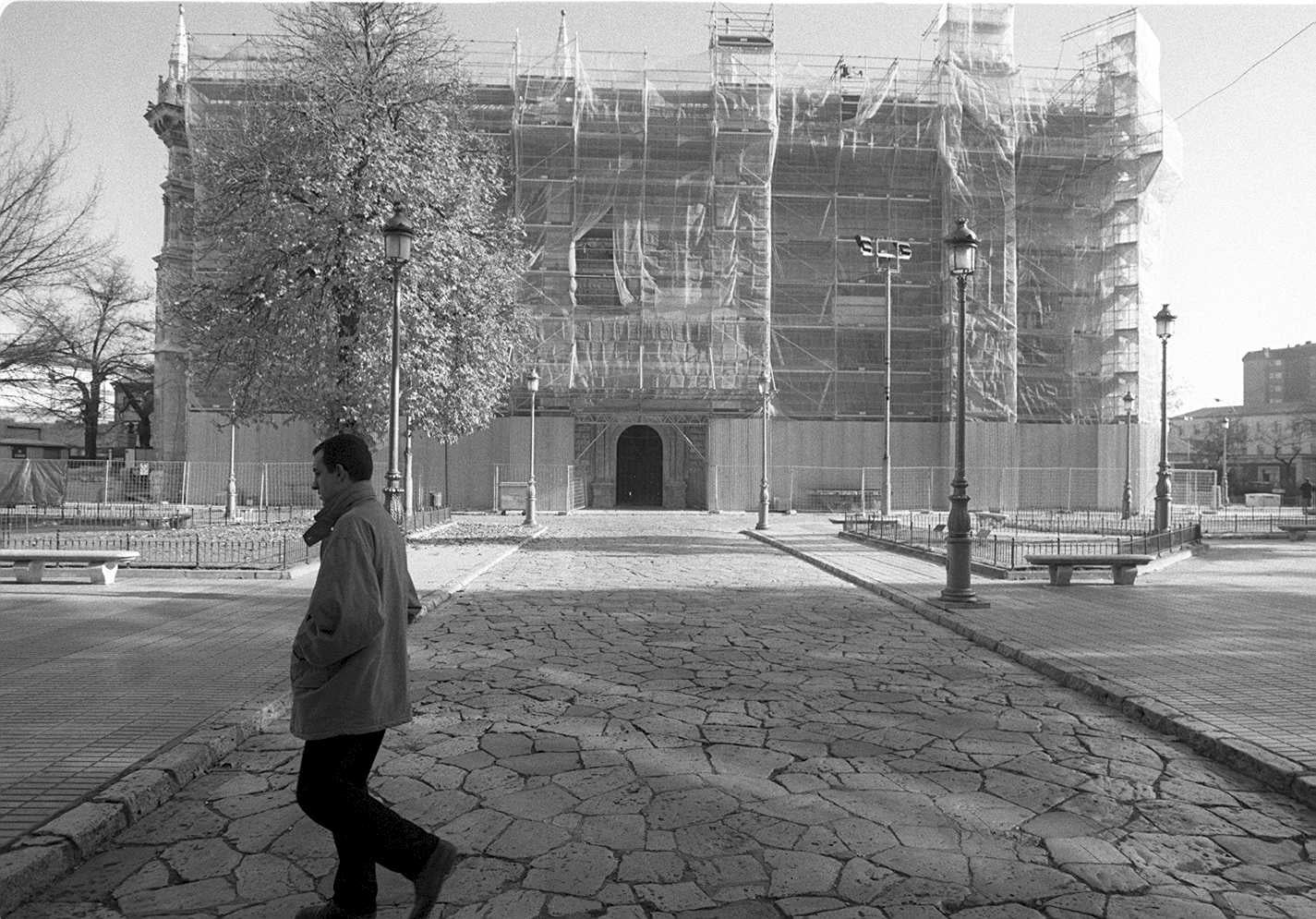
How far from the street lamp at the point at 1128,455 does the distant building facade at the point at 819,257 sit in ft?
2.30

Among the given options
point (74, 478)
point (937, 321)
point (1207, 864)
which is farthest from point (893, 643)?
point (937, 321)

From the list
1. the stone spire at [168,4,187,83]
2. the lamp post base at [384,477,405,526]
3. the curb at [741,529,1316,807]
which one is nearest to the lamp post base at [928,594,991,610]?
the curb at [741,529,1316,807]

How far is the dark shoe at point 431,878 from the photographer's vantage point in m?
3.41

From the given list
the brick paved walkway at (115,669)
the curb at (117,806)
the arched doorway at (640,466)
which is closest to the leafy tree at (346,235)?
the brick paved walkway at (115,669)

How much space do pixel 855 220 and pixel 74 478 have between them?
28.0m

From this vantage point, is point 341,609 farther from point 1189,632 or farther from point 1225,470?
point 1225,470

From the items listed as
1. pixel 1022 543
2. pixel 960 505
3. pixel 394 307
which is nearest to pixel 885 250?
→ pixel 1022 543

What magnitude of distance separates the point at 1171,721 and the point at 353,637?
5.33 metres

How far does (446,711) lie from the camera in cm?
671

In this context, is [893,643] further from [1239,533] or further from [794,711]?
[1239,533]

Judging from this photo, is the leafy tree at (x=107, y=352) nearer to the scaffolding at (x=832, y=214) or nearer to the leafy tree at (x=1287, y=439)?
the scaffolding at (x=832, y=214)

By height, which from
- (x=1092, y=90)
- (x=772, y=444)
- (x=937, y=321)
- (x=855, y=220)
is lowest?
(x=772, y=444)

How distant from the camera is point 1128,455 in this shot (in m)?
34.2

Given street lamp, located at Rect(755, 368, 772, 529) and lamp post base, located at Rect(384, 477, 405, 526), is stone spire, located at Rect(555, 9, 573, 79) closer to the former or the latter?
street lamp, located at Rect(755, 368, 772, 529)
